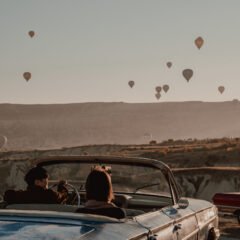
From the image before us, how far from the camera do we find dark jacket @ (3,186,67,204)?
21.9 ft

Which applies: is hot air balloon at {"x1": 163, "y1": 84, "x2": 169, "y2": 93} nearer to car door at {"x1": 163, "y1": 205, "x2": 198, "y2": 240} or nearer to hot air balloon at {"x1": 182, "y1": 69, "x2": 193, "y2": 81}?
hot air balloon at {"x1": 182, "y1": 69, "x2": 193, "y2": 81}

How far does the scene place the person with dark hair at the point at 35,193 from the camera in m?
6.69

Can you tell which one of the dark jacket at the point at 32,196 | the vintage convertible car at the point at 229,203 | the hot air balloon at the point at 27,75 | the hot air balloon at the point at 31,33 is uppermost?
the hot air balloon at the point at 31,33

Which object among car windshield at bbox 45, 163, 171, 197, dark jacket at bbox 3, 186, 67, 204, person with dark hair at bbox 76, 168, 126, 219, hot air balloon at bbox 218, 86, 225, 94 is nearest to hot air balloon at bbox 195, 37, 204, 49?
hot air balloon at bbox 218, 86, 225, 94

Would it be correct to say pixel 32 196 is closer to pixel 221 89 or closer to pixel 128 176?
pixel 128 176

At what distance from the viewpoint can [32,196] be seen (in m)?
6.80

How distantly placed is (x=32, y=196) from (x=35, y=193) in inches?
2.0

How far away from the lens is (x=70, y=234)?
438 cm

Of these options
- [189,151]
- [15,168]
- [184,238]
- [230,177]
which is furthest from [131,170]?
[184,238]

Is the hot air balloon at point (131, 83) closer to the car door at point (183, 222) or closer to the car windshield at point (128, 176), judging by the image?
the car windshield at point (128, 176)

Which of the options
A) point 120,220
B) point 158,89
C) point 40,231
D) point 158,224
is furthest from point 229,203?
point 158,89

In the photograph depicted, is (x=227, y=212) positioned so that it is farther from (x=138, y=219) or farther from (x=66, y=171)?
(x=66, y=171)

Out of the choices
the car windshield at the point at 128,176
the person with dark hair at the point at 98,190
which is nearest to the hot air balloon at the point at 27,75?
the car windshield at the point at 128,176

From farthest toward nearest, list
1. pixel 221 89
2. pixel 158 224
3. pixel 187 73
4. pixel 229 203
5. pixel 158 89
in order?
pixel 158 89 < pixel 221 89 < pixel 187 73 < pixel 229 203 < pixel 158 224
